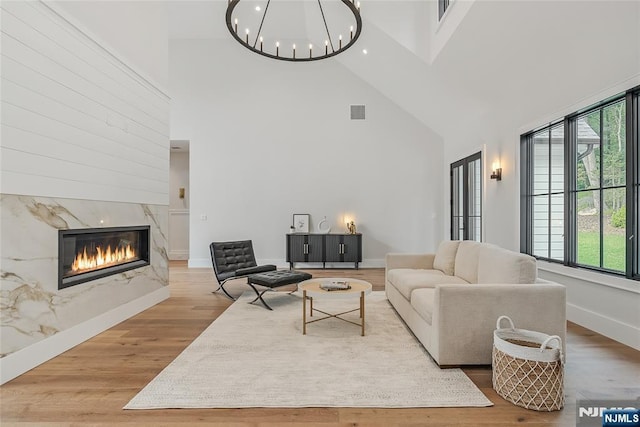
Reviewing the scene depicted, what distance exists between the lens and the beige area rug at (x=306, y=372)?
81.7 inches

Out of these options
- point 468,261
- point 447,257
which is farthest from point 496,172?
point 468,261

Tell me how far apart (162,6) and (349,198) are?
15.5ft

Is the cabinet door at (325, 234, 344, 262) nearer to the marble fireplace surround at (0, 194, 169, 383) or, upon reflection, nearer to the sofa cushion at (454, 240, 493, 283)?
the sofa cushion at (454, 240, 493, 283)

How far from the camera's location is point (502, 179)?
4.98 metres

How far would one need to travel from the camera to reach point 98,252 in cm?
350

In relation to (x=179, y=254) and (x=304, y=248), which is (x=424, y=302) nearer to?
(x=304, y=248)

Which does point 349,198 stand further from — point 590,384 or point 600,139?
point 590,384

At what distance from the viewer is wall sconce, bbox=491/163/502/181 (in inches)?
196

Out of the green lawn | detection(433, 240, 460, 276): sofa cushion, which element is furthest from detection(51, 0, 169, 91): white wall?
the green lawn

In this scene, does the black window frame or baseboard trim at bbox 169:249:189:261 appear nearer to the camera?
the black window frame

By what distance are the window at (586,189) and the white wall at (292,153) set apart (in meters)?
3.14

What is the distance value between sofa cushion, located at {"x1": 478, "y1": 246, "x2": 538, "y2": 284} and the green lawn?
1.16 m

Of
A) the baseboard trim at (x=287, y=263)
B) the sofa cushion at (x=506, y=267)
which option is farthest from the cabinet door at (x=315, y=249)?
the sofa cushion at (x=506, y=267)

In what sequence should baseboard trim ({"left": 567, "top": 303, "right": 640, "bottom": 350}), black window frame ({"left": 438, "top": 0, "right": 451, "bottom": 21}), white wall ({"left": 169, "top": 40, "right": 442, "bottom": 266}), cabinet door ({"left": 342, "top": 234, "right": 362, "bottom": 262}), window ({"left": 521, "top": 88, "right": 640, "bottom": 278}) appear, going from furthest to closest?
white wall ({"left": 169, "top": 40, "right": 442, "bottom": 266}) < cabinet door ({"left": 342, "top": 234, "right": 362, "bottom": 262}) < black window frame ({"left": 438, "top": 0, "right": 451, "bottom": 21}) < window ({"left": 521, "top": 88, "right": 640, "bottom": 278}) < baseboard trim ({"left": 567, "top": 303, "right": 640, "bottom": 350})
